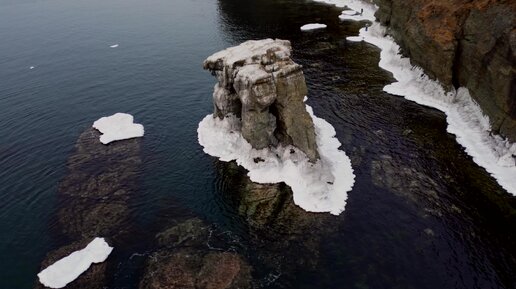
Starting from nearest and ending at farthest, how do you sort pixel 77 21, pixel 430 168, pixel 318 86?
pixel 430 168
pixel 318 86
pixel 77 21

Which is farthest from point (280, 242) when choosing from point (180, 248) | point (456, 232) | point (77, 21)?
point (77, 21)

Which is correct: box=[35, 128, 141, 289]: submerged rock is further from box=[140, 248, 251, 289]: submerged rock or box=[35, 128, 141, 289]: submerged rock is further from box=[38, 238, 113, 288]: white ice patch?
box=[140, 248, 251, 289]: submerged rock

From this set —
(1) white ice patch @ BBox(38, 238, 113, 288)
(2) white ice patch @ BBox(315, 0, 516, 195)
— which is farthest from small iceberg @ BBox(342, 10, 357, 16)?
Result: (1) white ice patch @ BBox(38, 238, 113, 288)

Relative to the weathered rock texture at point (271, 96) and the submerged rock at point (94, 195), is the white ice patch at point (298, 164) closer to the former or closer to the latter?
the weathered rock texture at point (271, 96)

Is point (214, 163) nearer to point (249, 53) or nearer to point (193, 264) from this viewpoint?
point (249, 53)

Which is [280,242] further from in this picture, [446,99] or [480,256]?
[446,99]

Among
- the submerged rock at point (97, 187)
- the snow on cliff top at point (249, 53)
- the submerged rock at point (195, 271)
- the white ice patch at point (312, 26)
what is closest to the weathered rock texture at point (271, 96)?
the snow on cliff top at point (249, 53)
